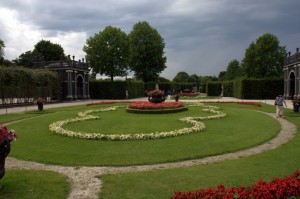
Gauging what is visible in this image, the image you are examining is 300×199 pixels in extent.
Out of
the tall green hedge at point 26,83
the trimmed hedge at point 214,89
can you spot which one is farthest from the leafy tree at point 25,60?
the trimmed hedge at point 214,89

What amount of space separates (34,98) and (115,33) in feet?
86.8

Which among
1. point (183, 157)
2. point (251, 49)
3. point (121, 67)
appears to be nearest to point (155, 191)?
point (183, 157)

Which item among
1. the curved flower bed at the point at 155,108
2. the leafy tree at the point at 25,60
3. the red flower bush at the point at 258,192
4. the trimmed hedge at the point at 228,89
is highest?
the leafy tree at the point at 25,60

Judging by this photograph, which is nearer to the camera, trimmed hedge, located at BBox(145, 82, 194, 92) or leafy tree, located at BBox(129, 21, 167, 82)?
trimmed hedge, located at BBox(145, 82, 194, 92)

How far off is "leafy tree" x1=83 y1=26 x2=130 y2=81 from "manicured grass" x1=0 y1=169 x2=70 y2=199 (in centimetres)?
5445

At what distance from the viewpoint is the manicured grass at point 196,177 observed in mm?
7127

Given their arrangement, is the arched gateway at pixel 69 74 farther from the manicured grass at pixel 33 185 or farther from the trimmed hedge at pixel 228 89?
the manicured grass at pixel 33 185

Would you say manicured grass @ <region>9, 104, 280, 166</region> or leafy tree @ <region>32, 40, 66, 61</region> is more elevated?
leafy tree @ <region>32, 40, 66, 61</region>

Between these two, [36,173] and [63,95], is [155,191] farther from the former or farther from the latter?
[63,95]

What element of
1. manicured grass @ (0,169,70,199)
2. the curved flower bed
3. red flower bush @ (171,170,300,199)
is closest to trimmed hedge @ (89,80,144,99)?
the curved flower bed

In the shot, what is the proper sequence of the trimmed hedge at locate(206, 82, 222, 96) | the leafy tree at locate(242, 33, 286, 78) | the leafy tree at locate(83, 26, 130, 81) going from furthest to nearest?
the trimmed hedge at locate(206, 82, 222, 96) < the leafy tree at locate(242, 33, 286, 78) < the leafy tree at locate(83, 26, 130, 81)

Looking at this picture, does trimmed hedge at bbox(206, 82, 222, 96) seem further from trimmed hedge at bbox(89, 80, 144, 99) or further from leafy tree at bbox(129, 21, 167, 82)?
trimmed hedge at bbox(89, 80, 144, 99)

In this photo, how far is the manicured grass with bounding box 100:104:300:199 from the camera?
23.4ft

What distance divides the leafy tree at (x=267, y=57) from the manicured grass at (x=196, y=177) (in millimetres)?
61128
